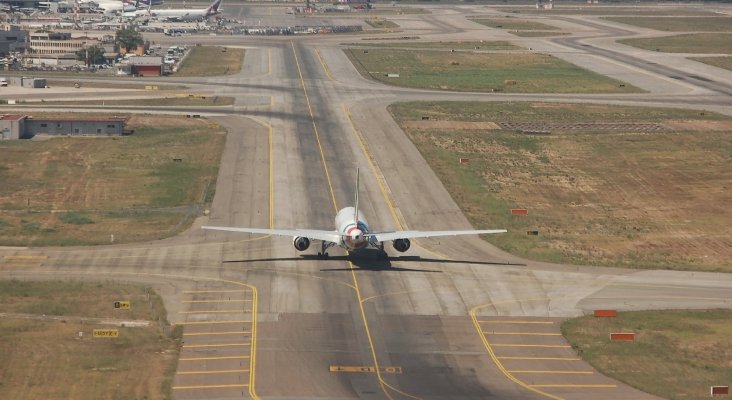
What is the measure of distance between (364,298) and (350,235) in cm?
685

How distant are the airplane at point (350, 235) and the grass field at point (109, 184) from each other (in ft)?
53.2

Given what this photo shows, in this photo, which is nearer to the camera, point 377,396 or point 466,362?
point 377,396

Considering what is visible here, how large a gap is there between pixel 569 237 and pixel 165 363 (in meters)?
51.8

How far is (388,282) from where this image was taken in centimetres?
9450

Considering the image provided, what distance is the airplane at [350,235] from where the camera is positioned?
311 ft

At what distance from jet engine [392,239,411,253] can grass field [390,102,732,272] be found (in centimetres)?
1247

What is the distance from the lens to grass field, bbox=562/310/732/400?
246 feet

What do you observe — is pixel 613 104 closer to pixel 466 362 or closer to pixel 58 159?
pixel 58 159

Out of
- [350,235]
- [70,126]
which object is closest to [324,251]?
[350,235]

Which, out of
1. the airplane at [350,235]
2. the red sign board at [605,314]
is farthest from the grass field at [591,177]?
the red sign board at [605,314]

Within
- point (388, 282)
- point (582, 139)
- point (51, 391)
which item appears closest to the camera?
point (51, 391)

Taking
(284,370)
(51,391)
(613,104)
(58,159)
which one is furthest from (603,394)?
(613,104)

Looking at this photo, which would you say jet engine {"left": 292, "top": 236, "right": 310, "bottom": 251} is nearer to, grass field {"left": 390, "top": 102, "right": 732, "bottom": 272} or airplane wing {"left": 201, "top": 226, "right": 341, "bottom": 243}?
airplane wing {"left": 201, "top": 226, "right": 341, "bottom": 243}

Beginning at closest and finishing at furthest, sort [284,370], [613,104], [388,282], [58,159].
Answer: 1. [284,370]
2. [388,282]
3. [58,159]
4. [613,104]
